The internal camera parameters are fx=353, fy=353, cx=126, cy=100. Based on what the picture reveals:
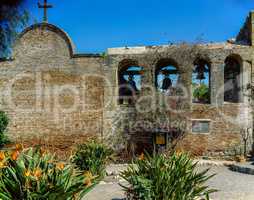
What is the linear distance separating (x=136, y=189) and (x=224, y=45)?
10.4 metres

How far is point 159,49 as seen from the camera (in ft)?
50.6

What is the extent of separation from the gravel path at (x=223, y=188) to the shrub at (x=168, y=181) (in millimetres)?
1387

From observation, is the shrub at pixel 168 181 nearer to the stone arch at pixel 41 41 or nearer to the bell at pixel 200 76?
the bell at pixel 200 76

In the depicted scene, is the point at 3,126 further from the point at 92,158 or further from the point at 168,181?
the point at 168,181

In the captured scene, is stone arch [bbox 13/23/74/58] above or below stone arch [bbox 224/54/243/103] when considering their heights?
above

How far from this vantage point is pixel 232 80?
1619cm

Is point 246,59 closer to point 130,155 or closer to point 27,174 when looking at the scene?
point 130,155

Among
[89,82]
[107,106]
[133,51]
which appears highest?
[133,51]

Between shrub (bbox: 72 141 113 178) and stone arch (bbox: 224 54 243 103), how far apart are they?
7.42 m

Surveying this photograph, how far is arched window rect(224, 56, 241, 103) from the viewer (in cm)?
1559

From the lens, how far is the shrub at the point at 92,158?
1033 cm

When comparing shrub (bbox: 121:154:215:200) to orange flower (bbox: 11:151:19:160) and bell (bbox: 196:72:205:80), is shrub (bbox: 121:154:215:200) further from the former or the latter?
bell (bbox: 196:72:205:80)

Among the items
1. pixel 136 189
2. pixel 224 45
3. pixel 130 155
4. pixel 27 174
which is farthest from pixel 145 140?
pixel 27 174

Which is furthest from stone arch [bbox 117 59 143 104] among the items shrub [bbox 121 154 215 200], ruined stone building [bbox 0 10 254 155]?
shrub [bbox 121 154 215 200]
